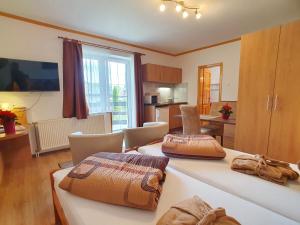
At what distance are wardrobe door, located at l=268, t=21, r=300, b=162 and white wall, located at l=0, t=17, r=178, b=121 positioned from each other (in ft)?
12.0

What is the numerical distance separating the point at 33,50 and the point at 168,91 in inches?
157

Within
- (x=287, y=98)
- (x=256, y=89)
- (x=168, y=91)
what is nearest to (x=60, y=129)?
(x=256, y=89)

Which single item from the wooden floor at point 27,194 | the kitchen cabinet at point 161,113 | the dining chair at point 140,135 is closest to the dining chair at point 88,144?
the dining chair at point 140,135

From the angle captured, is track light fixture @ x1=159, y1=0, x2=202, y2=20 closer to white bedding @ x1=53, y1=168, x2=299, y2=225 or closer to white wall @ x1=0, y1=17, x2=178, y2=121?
white wall @ x1=0, y1=17, x2=178, y2=121

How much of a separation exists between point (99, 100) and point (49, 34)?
1669mm

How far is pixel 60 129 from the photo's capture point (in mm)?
3264

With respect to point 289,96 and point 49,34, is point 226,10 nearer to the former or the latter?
point 289,96

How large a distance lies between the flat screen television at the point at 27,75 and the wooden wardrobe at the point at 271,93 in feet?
11.2

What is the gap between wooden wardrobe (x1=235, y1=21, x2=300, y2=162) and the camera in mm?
2025

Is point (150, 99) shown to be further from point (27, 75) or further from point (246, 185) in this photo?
point (246, 185)

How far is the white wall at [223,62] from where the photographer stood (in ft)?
13.7

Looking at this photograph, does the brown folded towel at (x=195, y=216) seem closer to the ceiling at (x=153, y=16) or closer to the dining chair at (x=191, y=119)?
the dining chair at (x=191, y=119)

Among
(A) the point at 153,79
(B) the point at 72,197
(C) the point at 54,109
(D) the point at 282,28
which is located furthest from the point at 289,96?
(C) the point at 54,109

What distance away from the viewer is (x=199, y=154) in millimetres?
1470
